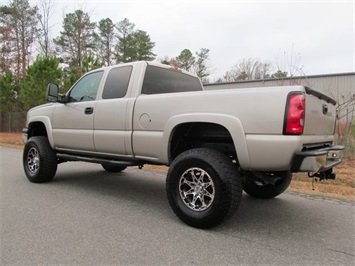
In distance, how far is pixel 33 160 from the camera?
19.6 feet

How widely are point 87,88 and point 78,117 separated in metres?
0.56

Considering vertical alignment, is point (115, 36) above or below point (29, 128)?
above

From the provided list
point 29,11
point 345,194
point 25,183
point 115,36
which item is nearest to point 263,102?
point 345,194

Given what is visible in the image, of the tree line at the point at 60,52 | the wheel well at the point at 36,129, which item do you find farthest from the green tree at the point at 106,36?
the wheel well at the point at 36,129

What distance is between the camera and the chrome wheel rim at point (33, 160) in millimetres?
5855

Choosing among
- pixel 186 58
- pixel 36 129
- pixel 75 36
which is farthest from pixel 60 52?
pixel 36 129

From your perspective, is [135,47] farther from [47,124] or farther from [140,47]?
[47,124]

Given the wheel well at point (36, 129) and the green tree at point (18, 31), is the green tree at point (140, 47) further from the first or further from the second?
the wheel well at point (36, 129)

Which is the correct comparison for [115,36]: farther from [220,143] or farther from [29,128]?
[220,143]

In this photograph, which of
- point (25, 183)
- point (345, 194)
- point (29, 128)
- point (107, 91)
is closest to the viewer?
point (107, 91)

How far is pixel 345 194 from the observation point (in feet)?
17.4

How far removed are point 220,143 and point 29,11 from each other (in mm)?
34115

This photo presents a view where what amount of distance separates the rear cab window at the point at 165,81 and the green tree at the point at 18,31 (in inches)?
1197

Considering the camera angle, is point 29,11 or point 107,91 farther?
point 29,11
